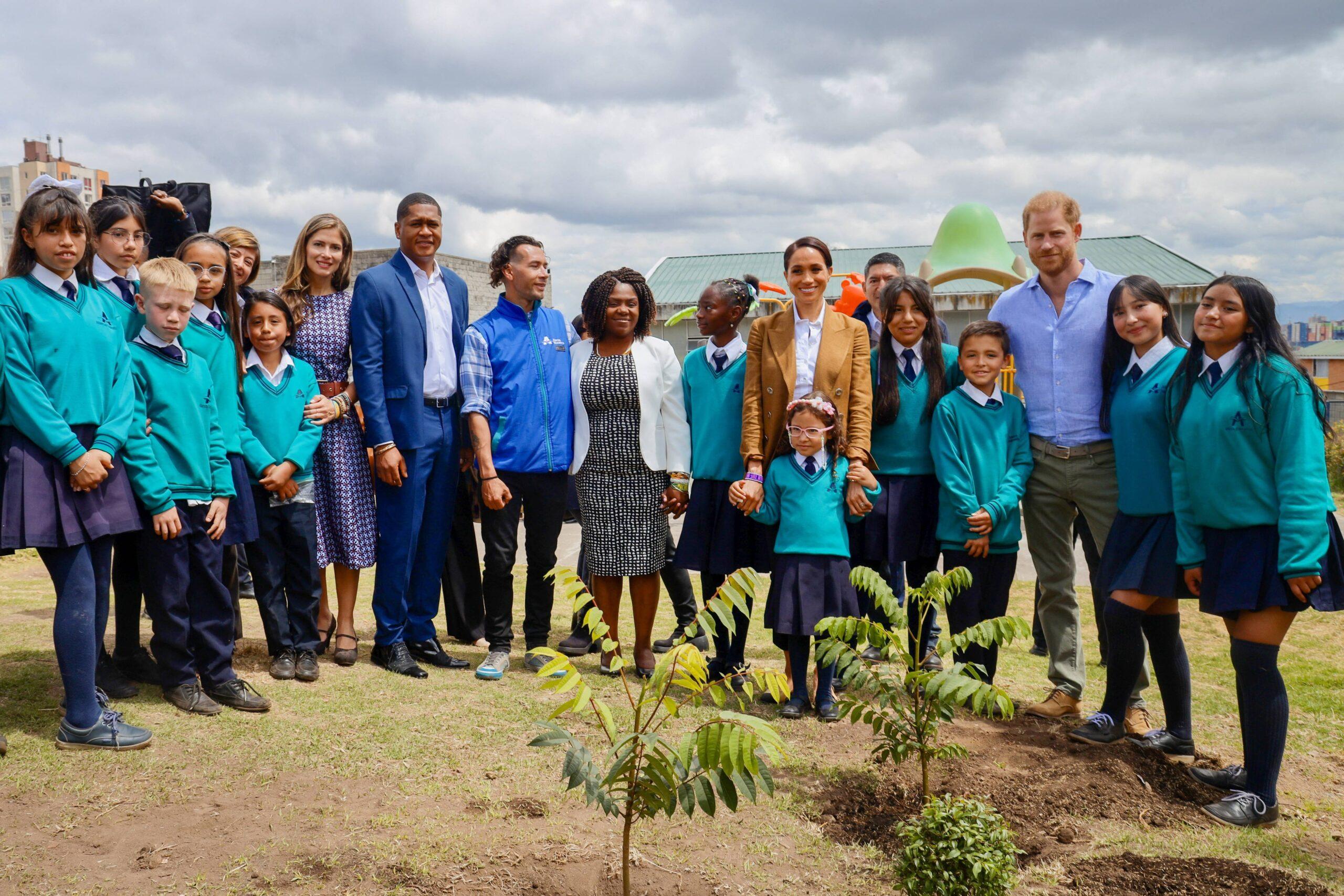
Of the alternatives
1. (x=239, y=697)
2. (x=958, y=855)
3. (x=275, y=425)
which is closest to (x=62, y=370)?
(x=275, y=425)

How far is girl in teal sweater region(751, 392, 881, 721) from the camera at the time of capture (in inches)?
183

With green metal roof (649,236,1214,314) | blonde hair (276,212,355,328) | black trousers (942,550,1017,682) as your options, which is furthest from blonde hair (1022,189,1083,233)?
green metal roof (649,236,1214,314)

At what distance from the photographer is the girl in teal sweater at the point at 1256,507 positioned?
354 cm

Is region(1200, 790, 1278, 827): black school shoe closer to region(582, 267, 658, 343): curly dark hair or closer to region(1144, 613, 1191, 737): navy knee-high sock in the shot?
region(1144, 613, 1191, 737): navy knee-high sock

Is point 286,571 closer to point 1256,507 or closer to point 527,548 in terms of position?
point 527,548

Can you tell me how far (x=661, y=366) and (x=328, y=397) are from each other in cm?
183

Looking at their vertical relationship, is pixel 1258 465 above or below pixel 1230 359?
below

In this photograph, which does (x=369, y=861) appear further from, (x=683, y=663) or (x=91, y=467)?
(x=91, y=467)

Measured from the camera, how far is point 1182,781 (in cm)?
399

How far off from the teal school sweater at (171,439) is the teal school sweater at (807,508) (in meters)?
2.64

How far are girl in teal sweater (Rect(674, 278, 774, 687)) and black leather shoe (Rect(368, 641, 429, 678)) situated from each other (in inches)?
60.2

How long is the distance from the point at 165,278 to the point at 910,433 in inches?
143

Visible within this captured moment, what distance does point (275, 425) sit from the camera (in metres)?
4.87

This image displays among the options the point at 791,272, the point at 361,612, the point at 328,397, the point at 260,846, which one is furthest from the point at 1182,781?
the point at 361,612
